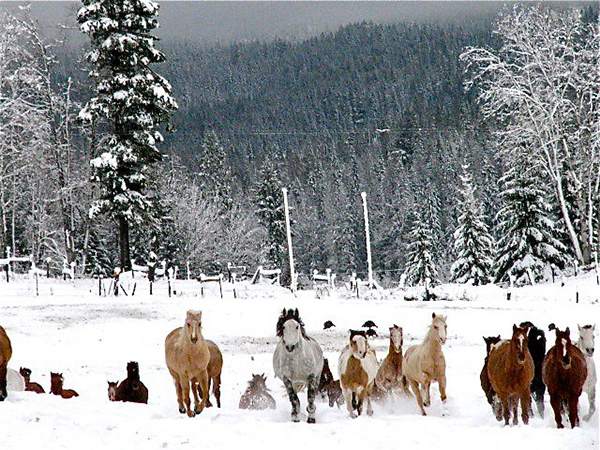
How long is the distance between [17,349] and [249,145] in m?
170

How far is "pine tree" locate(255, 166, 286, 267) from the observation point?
68.2 metres

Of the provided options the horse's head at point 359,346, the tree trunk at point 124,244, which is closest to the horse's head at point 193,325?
the horse's head at point 359,346

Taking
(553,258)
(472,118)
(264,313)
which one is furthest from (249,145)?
(264,313)

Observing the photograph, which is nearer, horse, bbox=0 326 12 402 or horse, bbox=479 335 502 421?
horse, bbox=0 326 12 402

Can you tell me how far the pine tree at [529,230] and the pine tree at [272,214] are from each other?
3326cm

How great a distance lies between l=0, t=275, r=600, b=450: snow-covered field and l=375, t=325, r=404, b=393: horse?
0.34m

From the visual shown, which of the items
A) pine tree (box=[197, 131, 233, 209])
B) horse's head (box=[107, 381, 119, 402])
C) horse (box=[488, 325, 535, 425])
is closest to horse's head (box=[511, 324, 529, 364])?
horse (box=[488, 325, 535, 425])

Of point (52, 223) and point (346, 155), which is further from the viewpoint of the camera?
point (346, 155)

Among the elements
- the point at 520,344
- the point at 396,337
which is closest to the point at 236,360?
the point at 396,337

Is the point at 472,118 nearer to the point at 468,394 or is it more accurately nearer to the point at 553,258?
the point at 553,258

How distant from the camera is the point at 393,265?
305ft

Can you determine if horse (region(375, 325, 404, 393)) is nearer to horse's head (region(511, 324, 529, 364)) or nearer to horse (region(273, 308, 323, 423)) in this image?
horse (region(273, 308, 323, 423))

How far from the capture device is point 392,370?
417 inches

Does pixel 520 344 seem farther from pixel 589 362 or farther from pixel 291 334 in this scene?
pixel 291 334
